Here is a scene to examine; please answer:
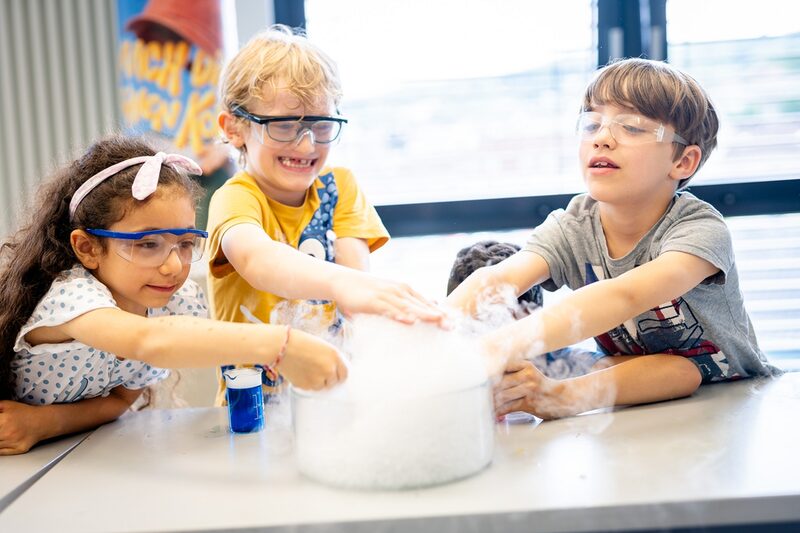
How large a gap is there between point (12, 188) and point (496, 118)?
208cm

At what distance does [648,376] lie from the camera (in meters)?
1.26

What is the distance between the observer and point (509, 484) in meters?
0.89

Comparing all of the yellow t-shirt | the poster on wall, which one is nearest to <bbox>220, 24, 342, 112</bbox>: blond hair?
the yellow t-shirt

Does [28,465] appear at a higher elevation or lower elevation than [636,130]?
lower

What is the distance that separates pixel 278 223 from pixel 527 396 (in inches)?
29.3

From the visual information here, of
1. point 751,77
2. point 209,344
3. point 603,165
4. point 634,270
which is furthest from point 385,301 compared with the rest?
point 751,77

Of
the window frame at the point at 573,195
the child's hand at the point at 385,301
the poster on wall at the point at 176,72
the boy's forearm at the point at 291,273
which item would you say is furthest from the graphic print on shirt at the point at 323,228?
the window frame at the point at 573,195

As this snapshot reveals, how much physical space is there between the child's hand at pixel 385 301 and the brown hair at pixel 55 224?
0.40 meters

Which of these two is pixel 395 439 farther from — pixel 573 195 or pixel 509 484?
pixel 573 195

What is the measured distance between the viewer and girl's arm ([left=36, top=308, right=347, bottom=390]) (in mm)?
983

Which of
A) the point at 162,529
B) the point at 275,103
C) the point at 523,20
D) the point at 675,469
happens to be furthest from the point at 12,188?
the point at 675,469

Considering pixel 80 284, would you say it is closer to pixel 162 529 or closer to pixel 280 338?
pixel 280 338

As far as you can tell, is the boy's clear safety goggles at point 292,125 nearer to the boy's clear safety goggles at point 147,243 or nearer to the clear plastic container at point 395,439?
the boy's clear safety goggles at point 147,243

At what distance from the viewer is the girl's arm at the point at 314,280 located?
1.05 metres
